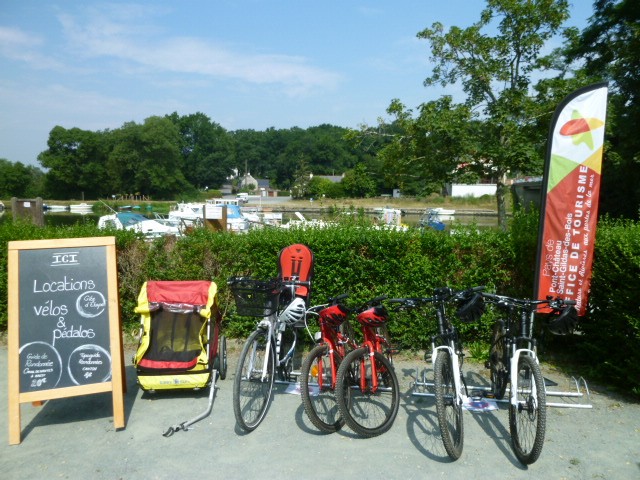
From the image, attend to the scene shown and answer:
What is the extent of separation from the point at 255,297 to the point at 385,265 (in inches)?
90.8

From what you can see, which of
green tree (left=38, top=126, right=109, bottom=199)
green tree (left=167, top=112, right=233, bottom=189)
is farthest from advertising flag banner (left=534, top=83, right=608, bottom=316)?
green tree (left=167, top=112, right=233, bottom=189)

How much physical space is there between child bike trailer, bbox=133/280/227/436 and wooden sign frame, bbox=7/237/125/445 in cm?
36

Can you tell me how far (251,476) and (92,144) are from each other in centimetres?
8829

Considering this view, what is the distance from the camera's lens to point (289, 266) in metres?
6.09

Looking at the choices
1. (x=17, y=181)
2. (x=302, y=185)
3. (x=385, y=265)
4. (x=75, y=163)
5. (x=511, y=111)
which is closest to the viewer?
(x=385, y=265)

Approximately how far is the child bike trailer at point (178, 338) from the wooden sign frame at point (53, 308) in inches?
14.3

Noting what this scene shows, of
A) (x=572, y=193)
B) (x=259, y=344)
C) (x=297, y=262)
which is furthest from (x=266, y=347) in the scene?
(x=572, y=193)

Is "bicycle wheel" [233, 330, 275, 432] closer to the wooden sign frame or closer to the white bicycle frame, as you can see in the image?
the white bicycle frame

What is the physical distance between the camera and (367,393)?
14.7 feet

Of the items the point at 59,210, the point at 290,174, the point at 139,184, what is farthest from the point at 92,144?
the point at 290,174

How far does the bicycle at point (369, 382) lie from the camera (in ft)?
13.6

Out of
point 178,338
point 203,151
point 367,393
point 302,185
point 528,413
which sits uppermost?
point 203,151

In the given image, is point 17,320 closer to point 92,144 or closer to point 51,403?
point 51,403

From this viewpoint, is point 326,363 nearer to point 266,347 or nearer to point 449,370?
point 266,347
